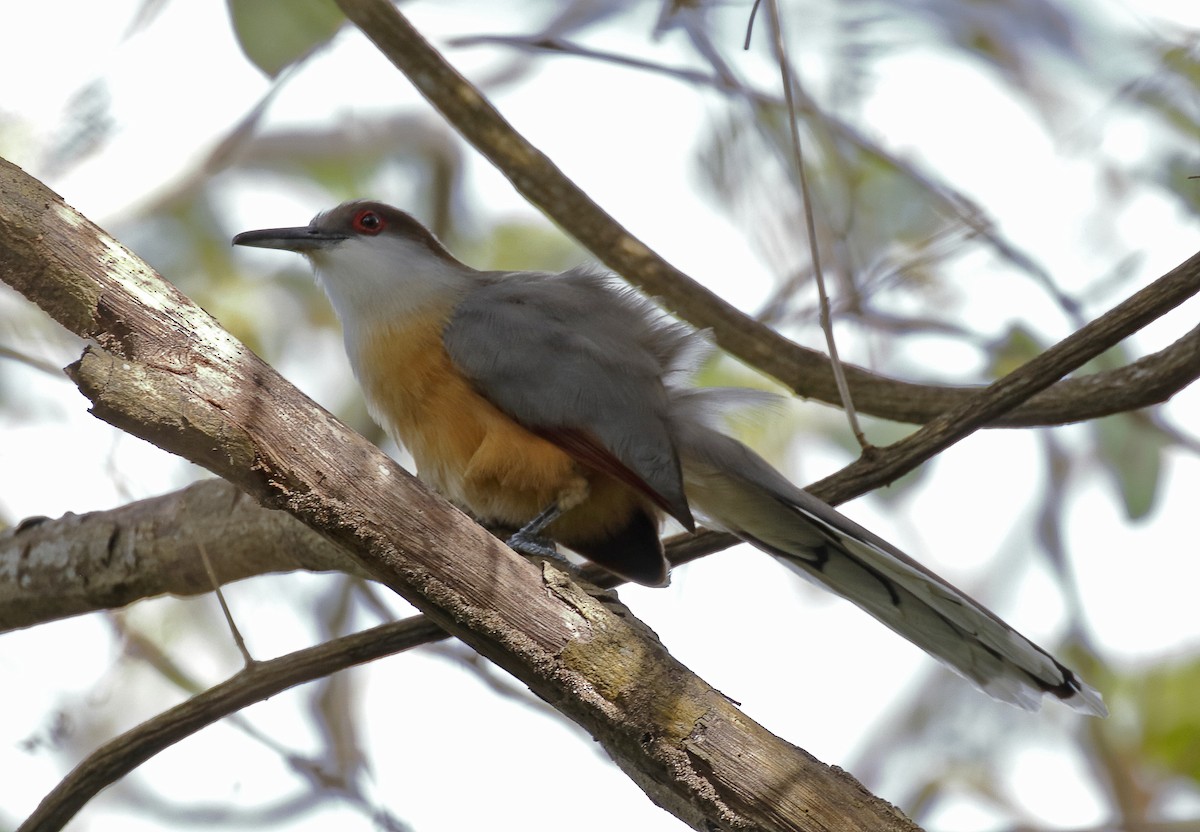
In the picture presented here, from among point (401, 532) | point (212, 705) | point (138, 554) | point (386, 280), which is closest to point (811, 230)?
point (401, 532)

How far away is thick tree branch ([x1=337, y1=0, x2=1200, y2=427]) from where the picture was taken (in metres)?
3.90

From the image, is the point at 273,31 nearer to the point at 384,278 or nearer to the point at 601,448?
the point at 384,278

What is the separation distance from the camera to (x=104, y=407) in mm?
2109

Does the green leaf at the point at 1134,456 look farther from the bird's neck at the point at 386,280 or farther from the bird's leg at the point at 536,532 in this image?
the bird's neck at the point at 386,280

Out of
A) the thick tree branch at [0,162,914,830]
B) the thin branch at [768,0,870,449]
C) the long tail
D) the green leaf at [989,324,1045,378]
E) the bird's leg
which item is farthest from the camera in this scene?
the green leaf at [989,324,1045,378]

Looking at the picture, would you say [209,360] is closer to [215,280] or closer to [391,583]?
[391,583]

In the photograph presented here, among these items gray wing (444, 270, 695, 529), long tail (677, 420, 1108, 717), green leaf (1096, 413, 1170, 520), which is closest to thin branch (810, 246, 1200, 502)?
long tail (677, 420, 1108, 717)

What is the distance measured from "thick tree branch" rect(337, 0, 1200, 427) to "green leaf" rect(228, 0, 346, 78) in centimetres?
18

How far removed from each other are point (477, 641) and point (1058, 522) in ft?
17.7

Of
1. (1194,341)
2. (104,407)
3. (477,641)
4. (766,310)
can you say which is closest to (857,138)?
(766,310)

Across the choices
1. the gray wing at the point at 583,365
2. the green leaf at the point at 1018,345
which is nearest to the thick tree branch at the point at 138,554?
the gray wing at the point at 583,365

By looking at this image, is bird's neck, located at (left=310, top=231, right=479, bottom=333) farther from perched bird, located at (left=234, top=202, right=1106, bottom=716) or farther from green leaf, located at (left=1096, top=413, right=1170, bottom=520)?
green leaf, located at (left=1096, top=413, right=1170, bottom=520)

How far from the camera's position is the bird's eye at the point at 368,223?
449 centimetres

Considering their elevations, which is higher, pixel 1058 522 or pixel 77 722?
pixel 1058 522
